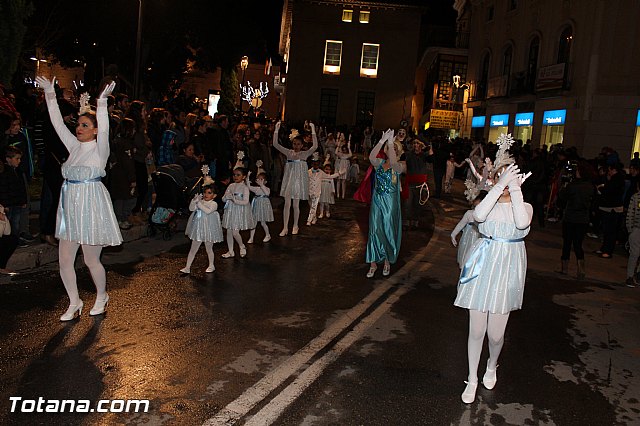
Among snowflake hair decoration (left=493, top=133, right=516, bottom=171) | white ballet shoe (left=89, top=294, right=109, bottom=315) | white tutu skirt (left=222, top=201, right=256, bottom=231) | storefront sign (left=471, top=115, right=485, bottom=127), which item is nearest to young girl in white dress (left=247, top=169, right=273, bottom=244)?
white tutu skirt (left=222, top=201, right=256, bottom=231)

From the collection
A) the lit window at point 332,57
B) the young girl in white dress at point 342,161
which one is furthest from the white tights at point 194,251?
the lit window at point 332,57

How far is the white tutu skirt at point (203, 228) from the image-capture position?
8.62 metres

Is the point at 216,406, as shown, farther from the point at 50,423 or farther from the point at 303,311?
the point at 303,311

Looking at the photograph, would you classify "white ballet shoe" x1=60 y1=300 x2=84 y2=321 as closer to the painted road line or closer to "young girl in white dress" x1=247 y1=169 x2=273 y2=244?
the painted road line

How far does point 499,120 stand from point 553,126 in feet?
21.2

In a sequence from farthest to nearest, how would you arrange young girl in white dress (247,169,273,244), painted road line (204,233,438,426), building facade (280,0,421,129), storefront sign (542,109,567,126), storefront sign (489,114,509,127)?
building facade (280,0,421,129) → storefront sign (489,114,509,127) → storefront sign (542,109,567,126) → young girl in white dress (247,169,273,244) → painted road line (204,233,438,426)

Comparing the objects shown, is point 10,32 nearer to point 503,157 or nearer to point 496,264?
point 503,157

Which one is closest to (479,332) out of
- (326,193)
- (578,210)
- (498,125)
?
(578,210)

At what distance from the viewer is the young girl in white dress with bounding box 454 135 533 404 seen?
5.02 m

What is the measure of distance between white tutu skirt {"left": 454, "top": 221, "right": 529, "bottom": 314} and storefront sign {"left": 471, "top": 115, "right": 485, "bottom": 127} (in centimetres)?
3360

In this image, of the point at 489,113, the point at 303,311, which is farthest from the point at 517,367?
the point at 489,113

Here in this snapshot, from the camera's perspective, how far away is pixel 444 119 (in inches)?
1574

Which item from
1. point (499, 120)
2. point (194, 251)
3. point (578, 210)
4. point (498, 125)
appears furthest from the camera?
point (498, 125)

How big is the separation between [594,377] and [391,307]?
2.50 meters
